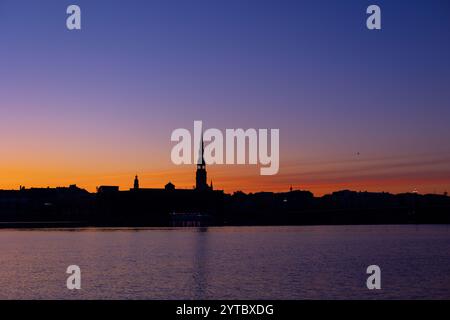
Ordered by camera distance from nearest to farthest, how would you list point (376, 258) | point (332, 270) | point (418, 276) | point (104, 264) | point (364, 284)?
point (364, 284), point (418, 276), point (332, 270), point (104, 264), point (376, 258)

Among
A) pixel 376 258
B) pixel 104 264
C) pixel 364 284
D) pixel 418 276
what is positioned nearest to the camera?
pixel 364 284

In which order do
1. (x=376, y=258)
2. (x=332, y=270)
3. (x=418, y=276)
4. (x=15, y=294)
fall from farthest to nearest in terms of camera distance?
(x=376, y=258) → (x=332, y=270) → (x=418, y=276) → (x=15, y=294)

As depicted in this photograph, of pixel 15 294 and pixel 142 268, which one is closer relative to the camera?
pixel 15 294

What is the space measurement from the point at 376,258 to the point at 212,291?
138 feet

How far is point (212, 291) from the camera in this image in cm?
5166

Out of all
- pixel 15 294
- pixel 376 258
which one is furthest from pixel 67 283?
pixel 376 258

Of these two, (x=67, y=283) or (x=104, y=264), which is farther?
(x=104, y=264)

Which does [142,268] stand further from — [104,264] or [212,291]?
[212,291]

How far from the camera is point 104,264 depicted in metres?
76.7
